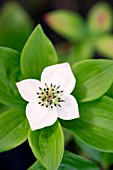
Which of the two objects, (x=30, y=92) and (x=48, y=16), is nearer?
(x=30, y=92)

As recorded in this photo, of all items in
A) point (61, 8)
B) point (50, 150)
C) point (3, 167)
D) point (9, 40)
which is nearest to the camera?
point (50, 150)

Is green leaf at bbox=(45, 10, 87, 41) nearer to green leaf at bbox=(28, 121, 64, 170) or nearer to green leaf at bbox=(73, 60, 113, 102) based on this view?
green leaf at bbox=(73, 60, 113, 102)

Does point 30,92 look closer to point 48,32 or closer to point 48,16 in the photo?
point 48,16

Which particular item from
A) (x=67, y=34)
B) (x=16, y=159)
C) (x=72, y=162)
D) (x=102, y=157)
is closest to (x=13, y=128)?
(x=72, y=162)

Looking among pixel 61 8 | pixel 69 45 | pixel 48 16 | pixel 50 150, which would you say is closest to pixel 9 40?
pixel 48 16

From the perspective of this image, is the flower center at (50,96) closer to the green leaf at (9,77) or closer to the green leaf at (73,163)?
the green leaf at (9,77)

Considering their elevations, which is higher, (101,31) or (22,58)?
(22,58)
